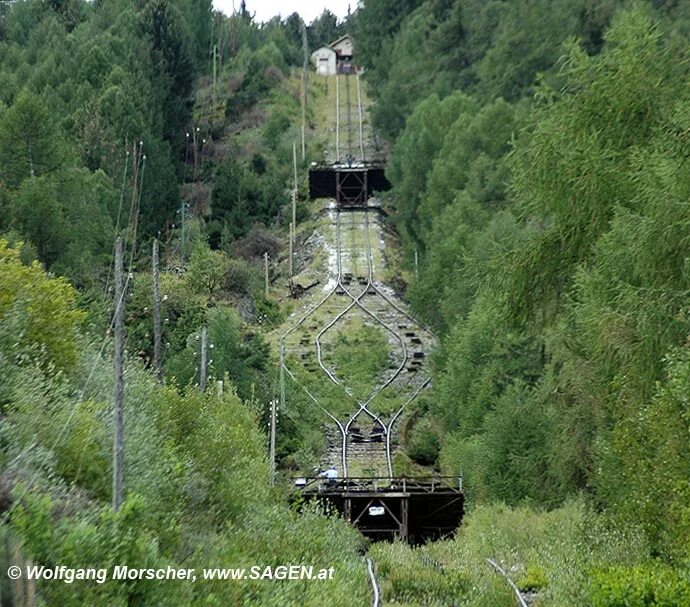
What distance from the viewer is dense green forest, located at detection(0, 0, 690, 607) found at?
13469mm

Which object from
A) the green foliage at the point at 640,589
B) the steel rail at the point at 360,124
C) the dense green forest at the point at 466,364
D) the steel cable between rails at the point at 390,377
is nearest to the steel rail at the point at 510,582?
the dense green forest at the point at 466,364

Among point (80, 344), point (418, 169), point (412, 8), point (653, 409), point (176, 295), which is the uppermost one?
point (412, 8)

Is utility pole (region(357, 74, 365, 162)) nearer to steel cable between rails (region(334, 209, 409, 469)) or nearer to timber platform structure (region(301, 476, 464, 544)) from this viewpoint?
steel cable between rails (region(334, 209, 409, 469))

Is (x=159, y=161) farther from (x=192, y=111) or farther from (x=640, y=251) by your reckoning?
(x=640, y=251)

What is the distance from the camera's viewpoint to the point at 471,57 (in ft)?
202

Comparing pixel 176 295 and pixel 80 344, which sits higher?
pixel 176 295

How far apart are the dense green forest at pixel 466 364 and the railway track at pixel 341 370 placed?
114cm

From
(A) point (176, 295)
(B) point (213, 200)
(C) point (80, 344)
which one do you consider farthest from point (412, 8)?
(C) point (80, 344)

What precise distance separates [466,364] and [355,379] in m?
9.77

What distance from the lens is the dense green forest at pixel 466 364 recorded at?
1347 centimetres

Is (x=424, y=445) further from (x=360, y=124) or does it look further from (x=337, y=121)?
(x=337, y=121)

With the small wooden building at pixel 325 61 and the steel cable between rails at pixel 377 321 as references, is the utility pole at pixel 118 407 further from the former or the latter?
the small wooden building at pixel 325 61

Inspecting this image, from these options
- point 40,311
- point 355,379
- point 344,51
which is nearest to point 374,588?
point 40,311

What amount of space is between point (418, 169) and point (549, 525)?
3350 cm
